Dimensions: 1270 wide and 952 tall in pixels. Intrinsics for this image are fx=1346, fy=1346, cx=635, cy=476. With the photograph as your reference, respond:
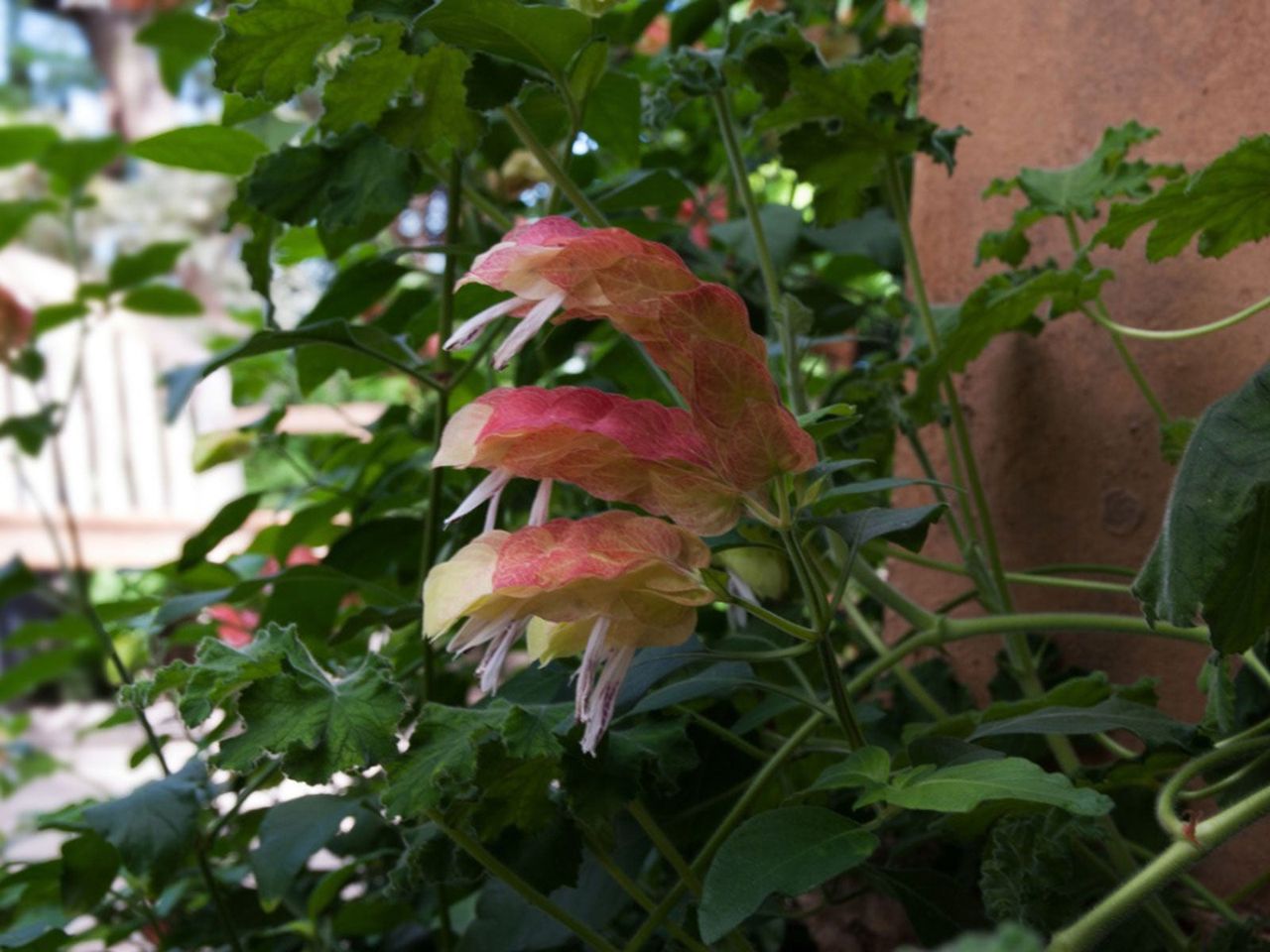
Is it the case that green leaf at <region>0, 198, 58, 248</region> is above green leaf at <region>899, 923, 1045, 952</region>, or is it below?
A: below

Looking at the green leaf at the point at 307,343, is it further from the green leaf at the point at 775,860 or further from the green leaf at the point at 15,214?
the green leaf at the point at 15,214

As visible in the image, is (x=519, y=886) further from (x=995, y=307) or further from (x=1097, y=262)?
(x=1097, y=262)

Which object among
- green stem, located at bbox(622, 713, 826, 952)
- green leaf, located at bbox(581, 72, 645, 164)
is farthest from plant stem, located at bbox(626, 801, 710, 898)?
green leaf, located at bbox(581, 72, 645, 164)

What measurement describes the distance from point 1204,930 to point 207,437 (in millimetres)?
759

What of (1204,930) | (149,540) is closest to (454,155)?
(1204,930)

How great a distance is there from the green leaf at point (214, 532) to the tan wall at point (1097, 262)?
45 cm

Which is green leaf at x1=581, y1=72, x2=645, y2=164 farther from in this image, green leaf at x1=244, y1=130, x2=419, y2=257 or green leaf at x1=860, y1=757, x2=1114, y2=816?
Result: green leaf at x1=860, y1=757, x2=1114, y2=816

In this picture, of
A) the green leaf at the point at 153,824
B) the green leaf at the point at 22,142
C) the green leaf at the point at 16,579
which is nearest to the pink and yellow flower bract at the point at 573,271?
the green leaf at the point at 153,824

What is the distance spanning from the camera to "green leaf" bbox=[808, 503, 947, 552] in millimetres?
471

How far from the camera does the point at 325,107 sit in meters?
0.59

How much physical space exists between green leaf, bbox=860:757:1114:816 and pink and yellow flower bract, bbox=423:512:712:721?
84 millimetres

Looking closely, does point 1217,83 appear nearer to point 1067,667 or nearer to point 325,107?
point 1067,667

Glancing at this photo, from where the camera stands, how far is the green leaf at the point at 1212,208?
1.76 feet

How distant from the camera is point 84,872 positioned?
0.69m
